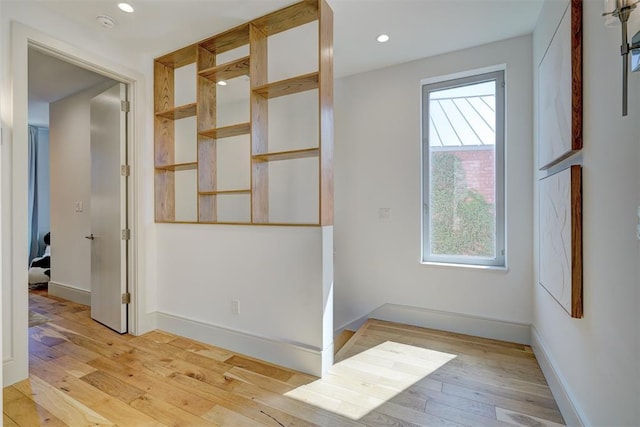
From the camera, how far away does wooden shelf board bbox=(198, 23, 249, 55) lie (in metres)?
2.41

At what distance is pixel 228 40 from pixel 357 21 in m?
1.07

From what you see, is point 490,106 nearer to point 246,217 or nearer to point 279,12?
point 279,12

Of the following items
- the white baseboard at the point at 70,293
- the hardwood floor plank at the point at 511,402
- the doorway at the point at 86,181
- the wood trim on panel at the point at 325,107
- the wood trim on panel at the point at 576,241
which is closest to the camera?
the wood trim on panel at the point at 576,241

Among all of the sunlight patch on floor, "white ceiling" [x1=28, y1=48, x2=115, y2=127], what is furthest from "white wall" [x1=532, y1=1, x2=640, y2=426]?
"white ceiling" [x1=28, y1=48, x2=115, y2=127]

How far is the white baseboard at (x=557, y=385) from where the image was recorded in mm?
1541

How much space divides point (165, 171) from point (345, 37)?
2129mm

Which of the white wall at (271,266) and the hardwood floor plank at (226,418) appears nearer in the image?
the hardwood floor plank at (226,418)

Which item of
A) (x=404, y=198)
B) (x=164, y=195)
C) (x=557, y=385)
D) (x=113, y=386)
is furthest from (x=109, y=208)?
(x=557, y=385)

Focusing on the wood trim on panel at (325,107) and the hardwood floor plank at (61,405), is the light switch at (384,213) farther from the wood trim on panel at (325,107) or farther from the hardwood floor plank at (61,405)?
the hardwood floor plank at (61,405)

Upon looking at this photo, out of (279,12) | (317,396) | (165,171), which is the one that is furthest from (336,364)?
(279,12)

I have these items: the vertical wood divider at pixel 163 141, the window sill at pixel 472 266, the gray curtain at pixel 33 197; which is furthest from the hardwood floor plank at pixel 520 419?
the gray curtain at pixel 33 197

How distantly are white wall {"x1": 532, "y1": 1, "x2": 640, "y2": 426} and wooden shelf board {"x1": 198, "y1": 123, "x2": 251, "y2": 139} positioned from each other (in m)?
2.11

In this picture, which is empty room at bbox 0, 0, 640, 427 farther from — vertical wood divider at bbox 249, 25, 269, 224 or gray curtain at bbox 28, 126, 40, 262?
gray curtain at bbox 28, 126, 40, 262

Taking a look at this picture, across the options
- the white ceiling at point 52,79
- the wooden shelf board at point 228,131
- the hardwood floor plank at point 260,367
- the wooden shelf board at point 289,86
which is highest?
the white ceiling at point 52,79
